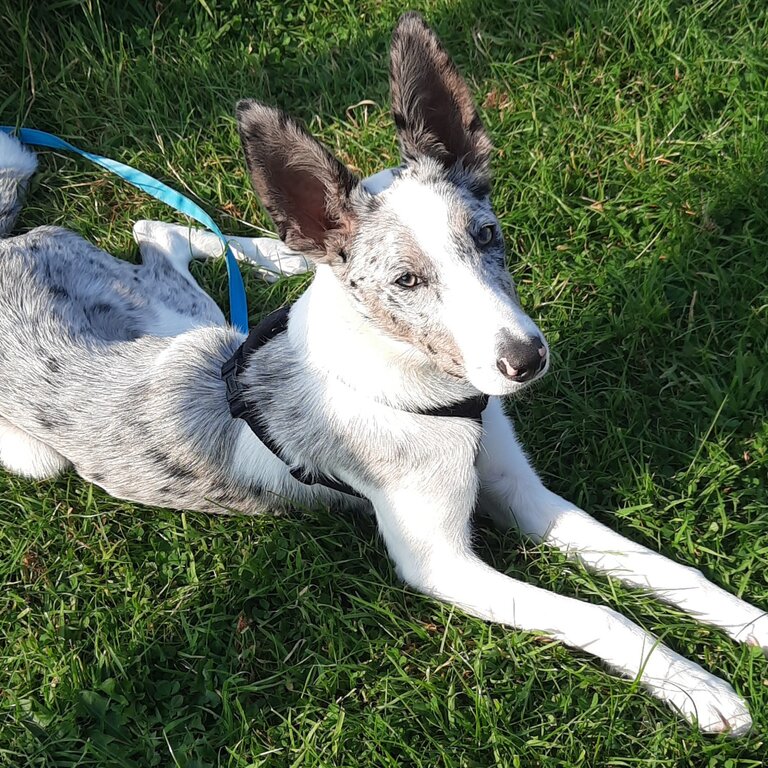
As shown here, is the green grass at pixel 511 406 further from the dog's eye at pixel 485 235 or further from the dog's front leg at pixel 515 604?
the dog's eye at pixel 485 235

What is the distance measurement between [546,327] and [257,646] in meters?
2.02

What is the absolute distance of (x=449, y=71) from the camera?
2.95 m

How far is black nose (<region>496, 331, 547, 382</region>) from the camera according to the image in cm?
268

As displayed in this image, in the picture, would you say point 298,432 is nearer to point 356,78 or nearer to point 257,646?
point 257,646

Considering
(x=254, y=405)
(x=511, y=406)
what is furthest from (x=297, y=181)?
(x=511, y=406)

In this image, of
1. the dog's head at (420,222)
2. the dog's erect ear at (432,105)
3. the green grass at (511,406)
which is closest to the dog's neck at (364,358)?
the dog's head at (420,222)

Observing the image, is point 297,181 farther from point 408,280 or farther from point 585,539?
point 585,539

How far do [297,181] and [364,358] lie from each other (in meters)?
0.67

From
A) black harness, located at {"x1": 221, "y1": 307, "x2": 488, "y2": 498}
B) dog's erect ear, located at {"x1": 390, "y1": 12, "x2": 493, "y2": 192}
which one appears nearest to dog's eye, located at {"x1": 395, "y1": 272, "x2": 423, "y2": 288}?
dog's erect ear, located at {"x1": 390, "y1": 12, "x2": 493, "y2": 192}

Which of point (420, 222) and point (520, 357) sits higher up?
point (420, 222)

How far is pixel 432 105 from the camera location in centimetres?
306

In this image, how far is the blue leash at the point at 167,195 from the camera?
14.5 feet

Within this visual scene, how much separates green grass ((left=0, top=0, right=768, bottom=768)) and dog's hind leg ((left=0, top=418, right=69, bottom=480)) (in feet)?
0.46

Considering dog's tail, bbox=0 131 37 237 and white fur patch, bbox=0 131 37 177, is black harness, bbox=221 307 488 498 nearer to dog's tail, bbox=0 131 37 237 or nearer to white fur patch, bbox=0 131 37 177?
dog's tail, bbox=0 131 37 237
